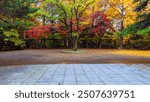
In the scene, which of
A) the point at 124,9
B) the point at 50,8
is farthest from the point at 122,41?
the point at 50,8

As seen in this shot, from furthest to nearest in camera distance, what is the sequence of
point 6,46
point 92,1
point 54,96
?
1. point 6,46
2. point 92,1
3. point 54,96

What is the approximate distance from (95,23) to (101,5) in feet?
7.78

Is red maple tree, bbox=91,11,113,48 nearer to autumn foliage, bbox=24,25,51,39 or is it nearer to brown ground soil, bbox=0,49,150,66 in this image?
autumn foliage, bbox=24,25,51,39

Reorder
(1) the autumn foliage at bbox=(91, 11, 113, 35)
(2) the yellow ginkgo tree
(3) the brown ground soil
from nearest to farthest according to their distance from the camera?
(3) the brown ground soil < (2) the yellow ginkgo tree < (1) the autumn foliage at bbox=(91, 11, 113, 35)

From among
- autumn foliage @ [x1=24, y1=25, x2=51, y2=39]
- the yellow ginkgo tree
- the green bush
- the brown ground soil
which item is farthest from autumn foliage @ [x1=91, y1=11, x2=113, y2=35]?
the brown ground soil

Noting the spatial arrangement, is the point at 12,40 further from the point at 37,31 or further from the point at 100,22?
the point at 100,22

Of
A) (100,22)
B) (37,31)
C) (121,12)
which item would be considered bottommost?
(37,31)

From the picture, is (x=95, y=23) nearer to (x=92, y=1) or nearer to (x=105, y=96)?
(x=92, y=1)

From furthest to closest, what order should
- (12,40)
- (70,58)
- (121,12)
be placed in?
1. (121,12)
2. (12,40)
3. (70,58)

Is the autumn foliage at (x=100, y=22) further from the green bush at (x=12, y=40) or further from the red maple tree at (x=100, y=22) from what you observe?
the green bush at (x=12, y=40)

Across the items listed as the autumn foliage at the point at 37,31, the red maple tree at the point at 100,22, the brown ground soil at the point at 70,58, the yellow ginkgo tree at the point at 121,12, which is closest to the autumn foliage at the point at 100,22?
the red maple tree at the point at 100,22

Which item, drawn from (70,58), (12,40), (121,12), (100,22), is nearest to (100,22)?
(100,22)

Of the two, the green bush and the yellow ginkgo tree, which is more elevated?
the yellow ginkgo tree

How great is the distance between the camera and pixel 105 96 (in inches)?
145
